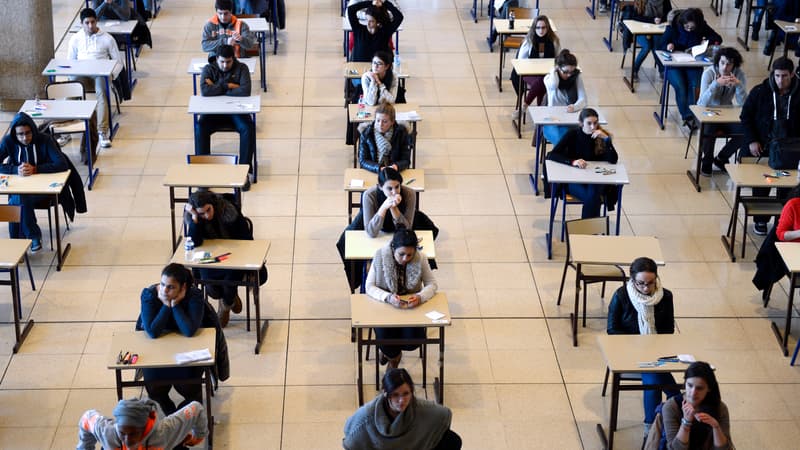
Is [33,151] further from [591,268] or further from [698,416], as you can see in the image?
[698,416]

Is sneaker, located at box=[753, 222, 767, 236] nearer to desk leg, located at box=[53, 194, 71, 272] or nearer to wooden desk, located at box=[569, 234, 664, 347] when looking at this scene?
wooden desk, located at box=[569, 234, 664, 347]

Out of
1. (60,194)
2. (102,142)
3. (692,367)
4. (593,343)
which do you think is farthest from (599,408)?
(102,142)

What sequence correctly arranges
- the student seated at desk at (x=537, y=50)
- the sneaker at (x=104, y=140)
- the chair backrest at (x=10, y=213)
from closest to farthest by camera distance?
the chair backrest at (x=10, y=213), the sneaker at (x=104, y=140), the student seated at desk at (x=537, y=50)

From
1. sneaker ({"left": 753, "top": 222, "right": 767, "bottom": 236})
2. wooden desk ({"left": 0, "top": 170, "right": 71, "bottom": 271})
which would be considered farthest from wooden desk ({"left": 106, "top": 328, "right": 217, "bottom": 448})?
sneaker ({"left": 753, "top": 222, "right": 767, "bottom": 236})

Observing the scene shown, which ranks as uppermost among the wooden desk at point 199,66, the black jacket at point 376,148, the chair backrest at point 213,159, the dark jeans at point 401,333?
the wooden desk at point 199,66

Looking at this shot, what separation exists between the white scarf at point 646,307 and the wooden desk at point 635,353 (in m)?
0.13

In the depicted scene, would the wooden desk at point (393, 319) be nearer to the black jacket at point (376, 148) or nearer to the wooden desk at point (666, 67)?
the black jacket at point (376, 148)

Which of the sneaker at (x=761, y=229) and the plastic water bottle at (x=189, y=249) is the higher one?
the plastic water bottle at (x=189, y=249)

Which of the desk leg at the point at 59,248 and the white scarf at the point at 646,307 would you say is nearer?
the white scarf at the point at 646,307

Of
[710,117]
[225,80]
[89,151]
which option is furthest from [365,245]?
[710,117]

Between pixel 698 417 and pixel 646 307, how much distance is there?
1148 mm

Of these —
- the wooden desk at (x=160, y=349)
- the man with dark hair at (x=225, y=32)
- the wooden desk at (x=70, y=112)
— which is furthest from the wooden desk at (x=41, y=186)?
the man with dark hair at (x=225, y=32)

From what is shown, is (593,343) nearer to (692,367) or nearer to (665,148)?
(692,367)

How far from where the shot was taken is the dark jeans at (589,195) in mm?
9125
